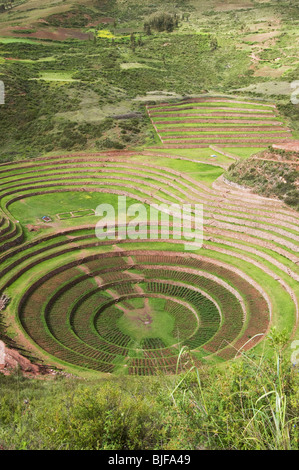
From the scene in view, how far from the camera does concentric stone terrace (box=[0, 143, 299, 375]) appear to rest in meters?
29.3

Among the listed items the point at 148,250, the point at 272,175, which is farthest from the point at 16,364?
the point at 272,175

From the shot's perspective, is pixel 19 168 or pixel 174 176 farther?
pixel 19 168

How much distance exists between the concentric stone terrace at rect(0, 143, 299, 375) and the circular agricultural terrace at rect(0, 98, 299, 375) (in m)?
0.08

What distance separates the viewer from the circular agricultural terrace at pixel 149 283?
29188 millimetres

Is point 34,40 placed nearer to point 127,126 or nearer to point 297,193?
point 127,126

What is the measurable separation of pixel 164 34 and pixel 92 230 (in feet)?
267

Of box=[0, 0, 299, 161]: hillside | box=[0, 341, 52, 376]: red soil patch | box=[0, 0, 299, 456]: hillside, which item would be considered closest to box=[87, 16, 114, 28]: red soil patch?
box=[0, 0, 299, 161]: hillside

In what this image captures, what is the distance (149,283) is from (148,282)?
0.16m

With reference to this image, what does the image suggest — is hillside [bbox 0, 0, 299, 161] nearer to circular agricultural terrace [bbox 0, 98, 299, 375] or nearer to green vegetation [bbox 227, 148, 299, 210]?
circular agricultural terrace [bbox 0, 98, 299, 375]

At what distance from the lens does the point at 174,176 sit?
51125 millimetres

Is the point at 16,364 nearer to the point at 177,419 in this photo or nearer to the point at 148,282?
the point at 177,419

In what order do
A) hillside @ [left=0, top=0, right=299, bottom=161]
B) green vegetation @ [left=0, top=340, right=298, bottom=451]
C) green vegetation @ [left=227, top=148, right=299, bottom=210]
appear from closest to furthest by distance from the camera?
green vegetation @ [left=0, top=340, right=298, bottom=451]
green vegetation @ [left=227, top=148, right=299, bottom=210]
hillside @ [left=0, top=0, right=299, bottom=161]

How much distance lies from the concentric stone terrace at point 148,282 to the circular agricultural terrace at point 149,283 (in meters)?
0.08
